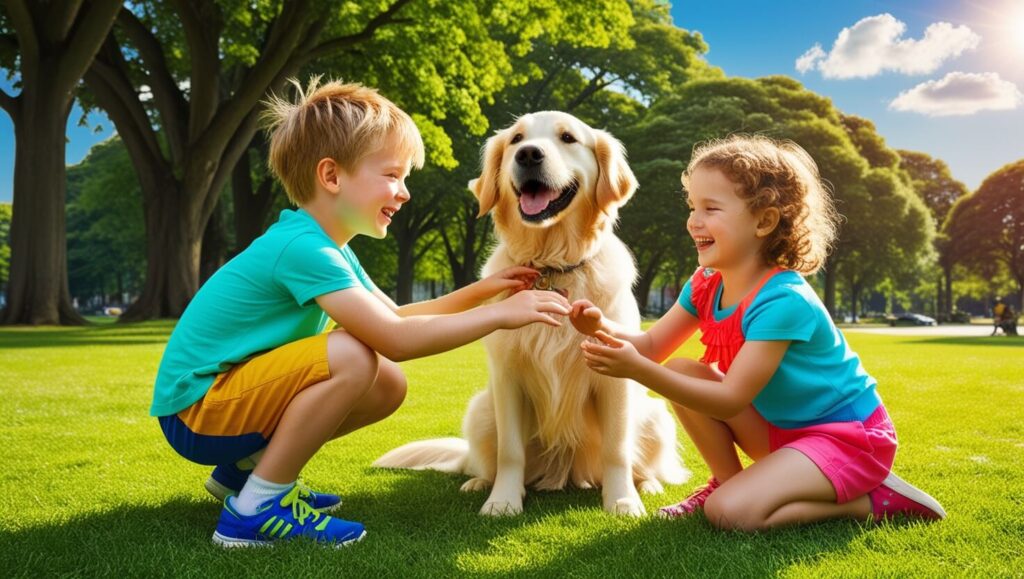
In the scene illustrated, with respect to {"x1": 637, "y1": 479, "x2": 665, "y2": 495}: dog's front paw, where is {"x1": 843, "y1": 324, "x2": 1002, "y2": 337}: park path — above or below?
below

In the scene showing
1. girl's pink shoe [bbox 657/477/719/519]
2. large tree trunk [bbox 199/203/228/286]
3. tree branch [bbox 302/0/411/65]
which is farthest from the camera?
large tree trunk [bbox 199/203/228/286]

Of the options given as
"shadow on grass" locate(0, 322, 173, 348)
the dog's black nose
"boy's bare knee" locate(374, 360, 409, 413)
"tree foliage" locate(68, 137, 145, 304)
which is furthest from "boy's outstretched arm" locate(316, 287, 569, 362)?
"tree foliage" locate(68, 137, 145, 304)

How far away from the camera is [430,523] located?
304 centimetres

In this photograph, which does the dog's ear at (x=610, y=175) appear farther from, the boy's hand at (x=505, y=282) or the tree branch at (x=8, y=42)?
the tree branch at (x=8, y=42)

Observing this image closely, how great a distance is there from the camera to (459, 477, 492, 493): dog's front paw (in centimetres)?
373

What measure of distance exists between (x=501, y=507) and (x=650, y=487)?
86 centimetres

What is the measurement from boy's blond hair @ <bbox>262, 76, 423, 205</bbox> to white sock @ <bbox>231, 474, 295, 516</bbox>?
1061 mm

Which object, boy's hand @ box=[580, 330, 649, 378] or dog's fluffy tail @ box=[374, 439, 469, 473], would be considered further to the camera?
dog's fluffy tail @ box=[374, 439, 469, 473]

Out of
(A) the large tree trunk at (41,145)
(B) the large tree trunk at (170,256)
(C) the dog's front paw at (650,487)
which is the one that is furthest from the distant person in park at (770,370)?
(B) the large tree trunk at (170,256)

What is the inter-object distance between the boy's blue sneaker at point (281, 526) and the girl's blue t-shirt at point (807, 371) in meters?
1.60

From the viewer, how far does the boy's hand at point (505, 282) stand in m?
3.52

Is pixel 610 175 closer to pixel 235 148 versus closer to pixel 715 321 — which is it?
pixel 715 321

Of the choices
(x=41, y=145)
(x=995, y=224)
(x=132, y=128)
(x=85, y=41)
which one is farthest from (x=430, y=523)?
(x=995, y=224)

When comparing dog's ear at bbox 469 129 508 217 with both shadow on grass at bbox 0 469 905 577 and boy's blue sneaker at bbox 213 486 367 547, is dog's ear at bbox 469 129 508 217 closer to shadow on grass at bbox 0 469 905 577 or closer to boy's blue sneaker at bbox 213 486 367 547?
shadow on grass at bbox 0 469 905 577
